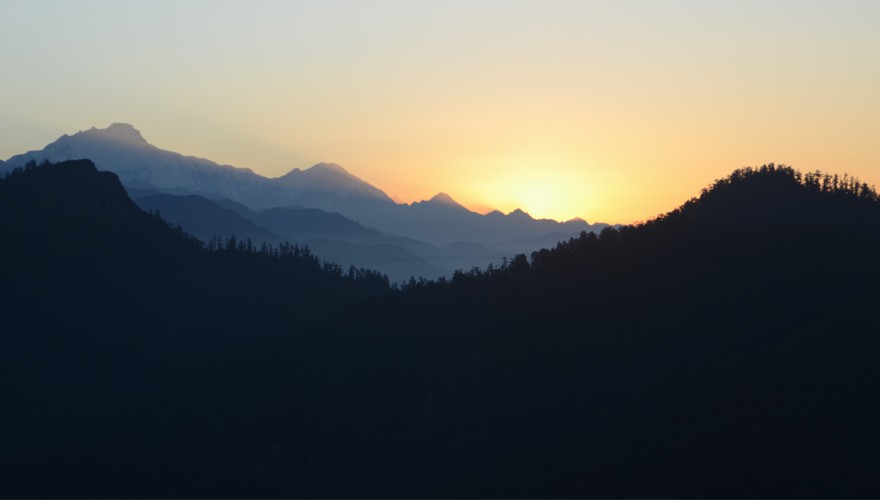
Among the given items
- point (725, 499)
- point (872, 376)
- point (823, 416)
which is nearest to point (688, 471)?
point (725, 499)

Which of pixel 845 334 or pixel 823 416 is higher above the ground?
pixel 845 334

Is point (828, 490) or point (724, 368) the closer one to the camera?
point (828, 490)

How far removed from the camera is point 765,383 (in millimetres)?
175750

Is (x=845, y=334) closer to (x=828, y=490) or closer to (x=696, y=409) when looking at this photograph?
(x=696, y=409)

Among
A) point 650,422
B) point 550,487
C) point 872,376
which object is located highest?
point 872,376

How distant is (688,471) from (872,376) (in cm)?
4156

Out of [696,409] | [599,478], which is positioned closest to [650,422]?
[696,409]

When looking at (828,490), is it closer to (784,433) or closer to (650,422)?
(784,433)

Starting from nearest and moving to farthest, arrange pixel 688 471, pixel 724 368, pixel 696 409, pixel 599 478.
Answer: pixel 688 471
pixel 599 478
pixel 696 409
pixel 724 368

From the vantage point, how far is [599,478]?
6531 inches

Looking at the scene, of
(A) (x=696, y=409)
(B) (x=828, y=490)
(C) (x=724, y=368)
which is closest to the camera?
(B) (x=828, y=490)

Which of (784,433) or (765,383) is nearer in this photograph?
(784,433)

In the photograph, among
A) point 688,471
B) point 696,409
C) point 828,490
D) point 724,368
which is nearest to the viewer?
point 828,490

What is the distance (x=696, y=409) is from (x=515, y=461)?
35.9m
